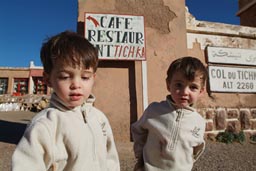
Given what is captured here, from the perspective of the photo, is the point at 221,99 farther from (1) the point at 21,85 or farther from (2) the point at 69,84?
(1) the point at 21,85

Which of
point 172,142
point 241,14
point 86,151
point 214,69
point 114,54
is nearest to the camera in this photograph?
point 86,151

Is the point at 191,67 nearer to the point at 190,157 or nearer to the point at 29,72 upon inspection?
the point at 190,157

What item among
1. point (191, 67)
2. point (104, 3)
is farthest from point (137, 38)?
point (191, 67)

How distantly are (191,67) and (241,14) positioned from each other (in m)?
6.84

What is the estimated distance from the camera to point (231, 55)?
4820mm

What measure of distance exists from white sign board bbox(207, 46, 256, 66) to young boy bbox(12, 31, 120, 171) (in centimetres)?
409

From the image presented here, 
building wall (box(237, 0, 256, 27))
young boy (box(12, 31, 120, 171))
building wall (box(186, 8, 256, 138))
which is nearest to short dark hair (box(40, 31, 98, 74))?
young boy (box(12, 31, 120, 171))

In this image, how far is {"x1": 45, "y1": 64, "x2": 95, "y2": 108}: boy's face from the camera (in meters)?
1.06

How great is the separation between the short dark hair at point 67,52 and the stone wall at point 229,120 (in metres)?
3.85

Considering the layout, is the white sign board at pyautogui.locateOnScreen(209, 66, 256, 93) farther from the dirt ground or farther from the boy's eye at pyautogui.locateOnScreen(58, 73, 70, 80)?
the boy's eye at pyautogui.locateOnScreen(58, 73, 70, 80)

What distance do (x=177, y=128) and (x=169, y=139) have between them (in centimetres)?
10

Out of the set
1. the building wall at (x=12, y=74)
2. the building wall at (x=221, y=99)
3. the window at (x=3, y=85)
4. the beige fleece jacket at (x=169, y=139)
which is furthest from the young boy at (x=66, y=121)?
the window at (x=3, y=85)

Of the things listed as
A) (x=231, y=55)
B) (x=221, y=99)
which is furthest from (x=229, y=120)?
(x=231, y=55)

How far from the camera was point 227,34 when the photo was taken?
4.94 meters
